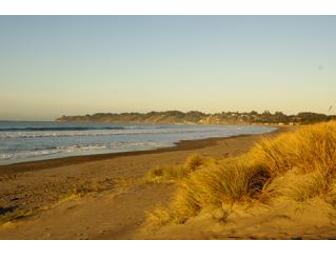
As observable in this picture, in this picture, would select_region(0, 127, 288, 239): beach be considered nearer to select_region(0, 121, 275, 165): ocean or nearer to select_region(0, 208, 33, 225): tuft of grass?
select_region(0, 208, 33, 225): tuft of grass

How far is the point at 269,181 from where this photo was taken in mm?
6961

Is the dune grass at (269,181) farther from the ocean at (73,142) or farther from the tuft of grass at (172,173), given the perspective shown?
the ocean at (73,142)

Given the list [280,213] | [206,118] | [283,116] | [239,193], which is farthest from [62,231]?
[206,118]

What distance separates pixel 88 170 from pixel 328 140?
1196 cm

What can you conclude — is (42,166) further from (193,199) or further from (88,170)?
(193,199)

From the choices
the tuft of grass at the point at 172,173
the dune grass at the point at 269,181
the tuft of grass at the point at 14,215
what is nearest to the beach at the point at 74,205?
the tuft of grass at the point at 14,215

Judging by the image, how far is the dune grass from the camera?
19.9 ft

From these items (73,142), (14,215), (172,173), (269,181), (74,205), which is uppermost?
(269,181)

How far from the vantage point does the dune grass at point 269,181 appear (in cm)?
607

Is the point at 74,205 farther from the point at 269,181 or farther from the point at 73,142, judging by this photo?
the point at 73,142

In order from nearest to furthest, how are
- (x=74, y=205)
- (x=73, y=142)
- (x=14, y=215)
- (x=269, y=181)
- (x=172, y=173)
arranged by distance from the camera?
(x=269, y=181), (x=14, y=215), (x=74, y=205), (x=172, y=173), (x=73, y=142)

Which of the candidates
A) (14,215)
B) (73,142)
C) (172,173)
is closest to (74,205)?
(14,215)

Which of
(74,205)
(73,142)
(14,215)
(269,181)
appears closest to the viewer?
(269,181)

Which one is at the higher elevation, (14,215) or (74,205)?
(74,205)
